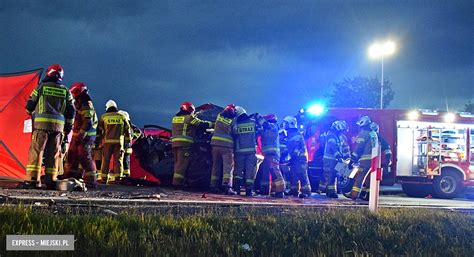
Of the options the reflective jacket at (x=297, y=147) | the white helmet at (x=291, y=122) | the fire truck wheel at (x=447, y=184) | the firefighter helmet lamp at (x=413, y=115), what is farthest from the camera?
the firefighter helmet lamp at (x=413, y=115)

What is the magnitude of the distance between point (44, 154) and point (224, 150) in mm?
3481

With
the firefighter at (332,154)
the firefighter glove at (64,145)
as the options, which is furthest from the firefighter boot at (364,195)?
the firefighter glove at (64,145)

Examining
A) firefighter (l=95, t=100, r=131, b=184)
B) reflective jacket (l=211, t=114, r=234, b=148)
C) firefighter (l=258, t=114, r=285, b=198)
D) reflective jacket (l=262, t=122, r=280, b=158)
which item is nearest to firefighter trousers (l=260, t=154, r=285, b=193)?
firefighter (l=258, t=114, r=285, b=198)

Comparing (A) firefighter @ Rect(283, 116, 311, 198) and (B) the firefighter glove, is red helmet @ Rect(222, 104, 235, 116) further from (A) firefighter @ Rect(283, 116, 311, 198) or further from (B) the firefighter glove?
(B) the firefighter glove

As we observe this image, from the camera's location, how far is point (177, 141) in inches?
389

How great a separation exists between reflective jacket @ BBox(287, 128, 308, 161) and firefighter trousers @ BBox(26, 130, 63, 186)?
5.00m

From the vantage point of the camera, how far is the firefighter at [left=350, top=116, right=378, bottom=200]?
33.9 ft

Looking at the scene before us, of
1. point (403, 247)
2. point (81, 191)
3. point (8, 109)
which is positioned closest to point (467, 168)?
point (403, 247)

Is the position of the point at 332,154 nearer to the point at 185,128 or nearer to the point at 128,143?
the point at 185,128

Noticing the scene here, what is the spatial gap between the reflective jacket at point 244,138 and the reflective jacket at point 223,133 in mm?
150

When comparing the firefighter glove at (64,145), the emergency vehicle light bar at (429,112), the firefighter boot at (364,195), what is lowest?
the firefighter boot at (364,195)

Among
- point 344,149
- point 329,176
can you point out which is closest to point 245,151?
point 329,176

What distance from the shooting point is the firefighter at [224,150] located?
9625mm

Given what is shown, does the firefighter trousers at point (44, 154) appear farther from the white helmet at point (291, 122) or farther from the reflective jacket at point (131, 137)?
the white helmet at point (291, 122)
